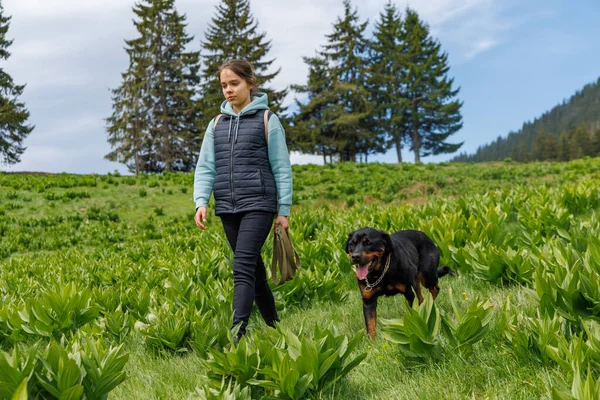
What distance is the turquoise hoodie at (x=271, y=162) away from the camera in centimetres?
372

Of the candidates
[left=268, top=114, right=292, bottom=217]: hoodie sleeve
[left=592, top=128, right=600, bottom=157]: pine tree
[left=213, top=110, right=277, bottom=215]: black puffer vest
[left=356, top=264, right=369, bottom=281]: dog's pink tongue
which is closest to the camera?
[left=356, top=264, right=369, bottom=281]: dog's pink tongue

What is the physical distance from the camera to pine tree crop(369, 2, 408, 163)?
4353 centimetres

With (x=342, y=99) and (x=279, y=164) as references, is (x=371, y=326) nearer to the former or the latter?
(x=279, y=164)

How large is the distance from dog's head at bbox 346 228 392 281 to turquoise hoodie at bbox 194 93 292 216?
63 centimetres

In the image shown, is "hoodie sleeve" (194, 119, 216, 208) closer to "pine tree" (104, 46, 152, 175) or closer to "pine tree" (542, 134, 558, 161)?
"pine tree" (104, 46, 152, 175)

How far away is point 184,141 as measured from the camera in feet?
124

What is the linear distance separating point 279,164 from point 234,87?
772mm

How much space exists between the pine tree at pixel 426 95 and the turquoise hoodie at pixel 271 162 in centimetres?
4214

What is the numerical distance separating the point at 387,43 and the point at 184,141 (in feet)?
81.1

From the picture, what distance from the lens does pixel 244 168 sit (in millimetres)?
3658

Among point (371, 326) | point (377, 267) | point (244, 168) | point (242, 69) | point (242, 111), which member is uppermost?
point (242, 69)

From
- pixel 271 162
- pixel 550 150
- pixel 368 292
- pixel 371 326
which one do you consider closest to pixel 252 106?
pixel 271 162

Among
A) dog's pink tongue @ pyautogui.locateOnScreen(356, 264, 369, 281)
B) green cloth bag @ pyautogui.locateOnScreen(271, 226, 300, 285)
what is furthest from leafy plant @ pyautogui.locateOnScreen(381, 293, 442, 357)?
green cloth bag @ pyautogui.locateOnScreen(271, 226, 300, 285)

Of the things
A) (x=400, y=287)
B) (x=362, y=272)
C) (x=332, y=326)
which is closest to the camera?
(x=332, y=326)
